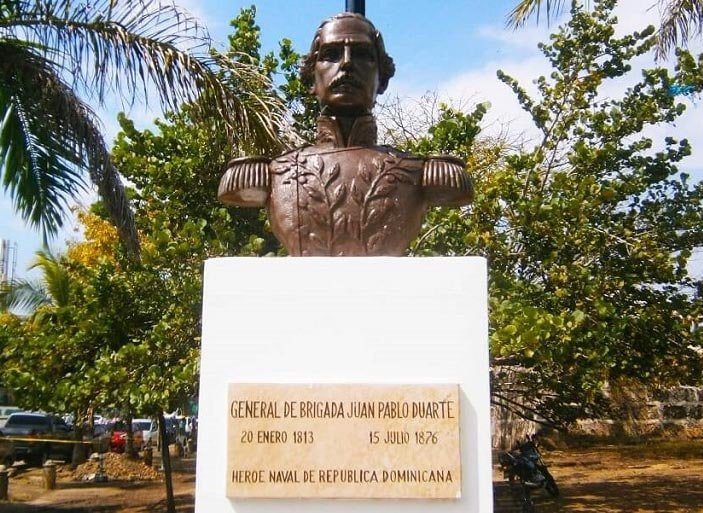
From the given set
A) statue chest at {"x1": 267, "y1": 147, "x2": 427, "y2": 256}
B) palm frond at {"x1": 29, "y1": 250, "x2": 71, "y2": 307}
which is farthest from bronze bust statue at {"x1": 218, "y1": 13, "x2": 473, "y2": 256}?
palm frond at {"x1": 29, "y1": 250, "x2": 71, "y2": 307}

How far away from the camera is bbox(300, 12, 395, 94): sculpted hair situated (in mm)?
3680

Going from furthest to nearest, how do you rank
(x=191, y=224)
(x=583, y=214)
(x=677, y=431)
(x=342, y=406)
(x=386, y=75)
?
(x=677, y=431), (x=583, y=214), (x=191, y=224), (x=386, y=75), (x=342, y=406)

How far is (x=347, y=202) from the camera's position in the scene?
345cm

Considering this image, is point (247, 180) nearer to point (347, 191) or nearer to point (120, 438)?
point (347, 191)

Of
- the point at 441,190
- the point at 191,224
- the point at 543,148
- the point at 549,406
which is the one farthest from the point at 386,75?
the point at 549,406

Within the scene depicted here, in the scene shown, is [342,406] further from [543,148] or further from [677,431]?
[677,431]

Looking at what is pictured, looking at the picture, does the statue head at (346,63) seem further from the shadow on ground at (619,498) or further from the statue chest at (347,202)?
the shadow on ground at (619,498)

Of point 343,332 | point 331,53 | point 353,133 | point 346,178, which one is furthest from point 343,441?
point 331,53

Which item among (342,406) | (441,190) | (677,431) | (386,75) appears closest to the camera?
(342,406)

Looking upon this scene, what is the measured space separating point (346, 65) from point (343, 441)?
1.66m

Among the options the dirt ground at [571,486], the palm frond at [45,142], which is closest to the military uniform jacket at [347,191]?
the palm frond at [45,142]

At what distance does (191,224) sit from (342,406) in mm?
3504

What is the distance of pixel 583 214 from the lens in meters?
6.67

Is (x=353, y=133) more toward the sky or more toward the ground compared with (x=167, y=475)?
more toward the sky
